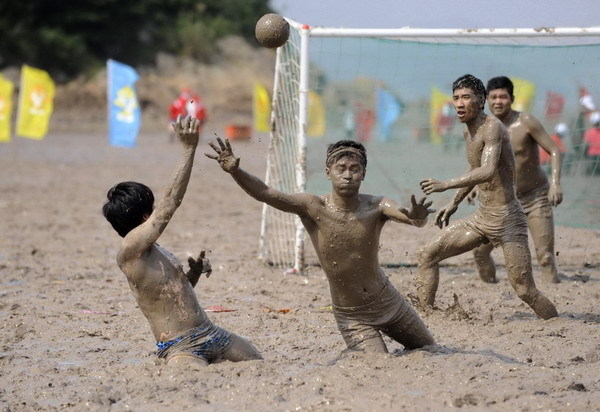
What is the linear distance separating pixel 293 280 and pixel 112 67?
988 centimetres

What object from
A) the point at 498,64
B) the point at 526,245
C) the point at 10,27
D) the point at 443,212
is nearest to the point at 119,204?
A: the point at 443,212

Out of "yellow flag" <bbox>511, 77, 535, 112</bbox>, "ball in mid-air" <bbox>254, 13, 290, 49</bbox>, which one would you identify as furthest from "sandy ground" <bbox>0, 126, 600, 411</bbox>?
"ball in mid-air" <bbox>254, 13, 290, 49</bbox>

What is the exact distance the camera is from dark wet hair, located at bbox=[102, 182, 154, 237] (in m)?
4.83

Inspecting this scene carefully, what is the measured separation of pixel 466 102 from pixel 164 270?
8.20 ft

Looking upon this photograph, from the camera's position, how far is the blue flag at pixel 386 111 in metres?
10.5

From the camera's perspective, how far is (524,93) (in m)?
10.8

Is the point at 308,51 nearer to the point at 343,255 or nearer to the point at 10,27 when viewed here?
the point at 343,255

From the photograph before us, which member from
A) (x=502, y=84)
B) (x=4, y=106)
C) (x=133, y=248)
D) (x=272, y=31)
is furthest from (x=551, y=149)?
(x=4, y=106)

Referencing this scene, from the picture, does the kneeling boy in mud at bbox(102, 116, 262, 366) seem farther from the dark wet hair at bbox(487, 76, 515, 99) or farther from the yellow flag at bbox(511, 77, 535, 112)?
the yellow flag at bbox(511, 77, 535, 112)

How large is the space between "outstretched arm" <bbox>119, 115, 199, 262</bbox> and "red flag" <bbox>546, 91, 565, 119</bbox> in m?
6.54

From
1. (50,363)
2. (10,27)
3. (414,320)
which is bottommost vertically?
(50,363)

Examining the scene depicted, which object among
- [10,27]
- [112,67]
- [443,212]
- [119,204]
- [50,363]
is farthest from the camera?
[10,27]

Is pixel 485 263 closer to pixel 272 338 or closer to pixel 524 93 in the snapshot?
pixel 272 338

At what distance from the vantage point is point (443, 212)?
6348 mm
